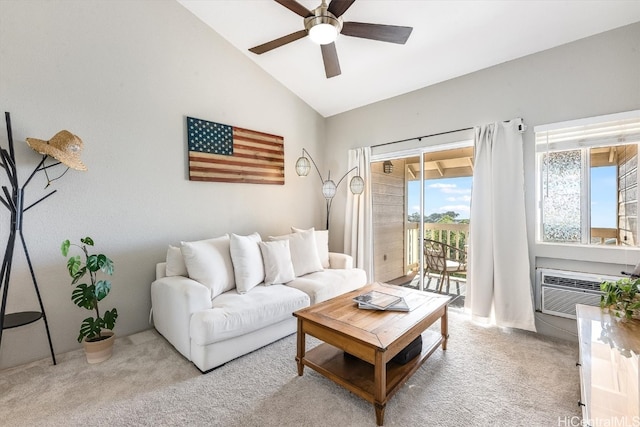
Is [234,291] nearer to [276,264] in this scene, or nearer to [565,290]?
[276,264]

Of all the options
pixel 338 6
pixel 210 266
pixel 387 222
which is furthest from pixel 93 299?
pixel 387 222

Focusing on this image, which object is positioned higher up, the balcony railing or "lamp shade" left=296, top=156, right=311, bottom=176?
"lamp shade" left=296, top=156, right=311, bottom=176

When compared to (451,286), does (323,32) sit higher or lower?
higher

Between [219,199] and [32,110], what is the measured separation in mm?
1714

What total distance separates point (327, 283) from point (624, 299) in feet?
7.39

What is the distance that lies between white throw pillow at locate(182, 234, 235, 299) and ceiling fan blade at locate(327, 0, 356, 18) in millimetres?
2202

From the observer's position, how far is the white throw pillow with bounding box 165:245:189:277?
8.89ft

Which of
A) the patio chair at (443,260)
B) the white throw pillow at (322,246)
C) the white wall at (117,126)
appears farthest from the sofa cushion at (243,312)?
the patio chair at (443,260)

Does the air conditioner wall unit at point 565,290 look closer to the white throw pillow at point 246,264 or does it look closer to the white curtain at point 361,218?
the white curtain at point 361,218

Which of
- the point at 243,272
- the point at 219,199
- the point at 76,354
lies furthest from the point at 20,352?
the point at 219,199

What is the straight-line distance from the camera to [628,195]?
8.17 feet

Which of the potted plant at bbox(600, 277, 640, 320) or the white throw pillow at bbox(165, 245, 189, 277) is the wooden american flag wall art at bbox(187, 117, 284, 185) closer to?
the white throw pillow at bbox(165, 245, 189, 277)

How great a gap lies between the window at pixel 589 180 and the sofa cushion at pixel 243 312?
2578 mm

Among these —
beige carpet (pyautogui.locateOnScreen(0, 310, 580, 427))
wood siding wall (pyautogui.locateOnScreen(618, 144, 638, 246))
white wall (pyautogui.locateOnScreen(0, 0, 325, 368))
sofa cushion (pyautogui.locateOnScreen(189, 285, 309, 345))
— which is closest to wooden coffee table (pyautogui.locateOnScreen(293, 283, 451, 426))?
beige carpet (pyautogui.locateOnScreen(0, 310, 580, 427))
